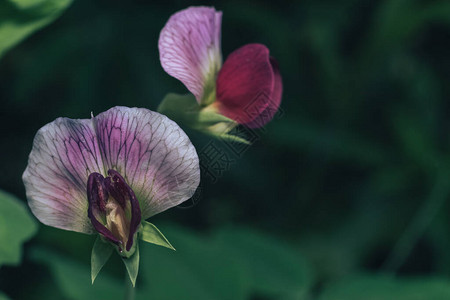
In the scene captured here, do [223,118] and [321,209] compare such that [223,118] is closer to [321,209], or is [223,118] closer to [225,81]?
[225,81]

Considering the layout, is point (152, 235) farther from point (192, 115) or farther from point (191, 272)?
point (191, 272)

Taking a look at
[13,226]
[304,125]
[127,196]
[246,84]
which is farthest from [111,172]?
[304,125]

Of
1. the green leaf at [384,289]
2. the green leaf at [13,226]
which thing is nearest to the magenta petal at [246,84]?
the green leaf at [13,226]

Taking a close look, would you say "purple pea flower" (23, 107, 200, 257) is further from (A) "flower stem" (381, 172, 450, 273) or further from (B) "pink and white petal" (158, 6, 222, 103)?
(A) "flower stem" (381, 172, 450, 273)

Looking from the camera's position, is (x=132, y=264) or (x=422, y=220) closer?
(x=132, y=264)

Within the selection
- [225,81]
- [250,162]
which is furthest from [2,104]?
[225,81]

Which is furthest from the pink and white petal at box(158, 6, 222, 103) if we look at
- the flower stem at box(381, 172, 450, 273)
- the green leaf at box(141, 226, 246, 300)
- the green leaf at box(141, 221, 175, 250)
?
the flower stem at box(381, 172, 450, 273)
